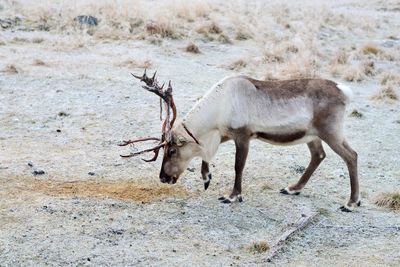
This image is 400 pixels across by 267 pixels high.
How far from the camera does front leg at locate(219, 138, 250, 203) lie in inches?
346

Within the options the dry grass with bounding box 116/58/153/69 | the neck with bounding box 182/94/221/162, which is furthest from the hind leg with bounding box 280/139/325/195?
the dry grass with bounding box 116/58/153/69

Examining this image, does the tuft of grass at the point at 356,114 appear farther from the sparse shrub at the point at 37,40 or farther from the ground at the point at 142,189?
the sparse shrub at the point at 37,40

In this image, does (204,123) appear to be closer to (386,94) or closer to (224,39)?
(386,94)

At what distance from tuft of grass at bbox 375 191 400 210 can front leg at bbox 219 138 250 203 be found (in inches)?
68.2

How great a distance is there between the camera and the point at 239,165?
8.87m

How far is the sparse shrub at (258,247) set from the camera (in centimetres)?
754

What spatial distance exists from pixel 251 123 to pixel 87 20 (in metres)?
14.0

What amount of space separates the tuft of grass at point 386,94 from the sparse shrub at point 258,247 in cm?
842

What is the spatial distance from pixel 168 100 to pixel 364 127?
5423 mm

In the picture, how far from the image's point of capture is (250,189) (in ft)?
31.0

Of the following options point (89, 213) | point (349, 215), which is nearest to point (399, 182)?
point (349, 215)

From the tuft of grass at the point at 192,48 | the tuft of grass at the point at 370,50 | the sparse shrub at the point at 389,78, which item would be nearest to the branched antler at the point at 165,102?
the sparse shrub at the point at 389,78

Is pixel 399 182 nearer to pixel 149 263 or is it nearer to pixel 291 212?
pixel 291 212

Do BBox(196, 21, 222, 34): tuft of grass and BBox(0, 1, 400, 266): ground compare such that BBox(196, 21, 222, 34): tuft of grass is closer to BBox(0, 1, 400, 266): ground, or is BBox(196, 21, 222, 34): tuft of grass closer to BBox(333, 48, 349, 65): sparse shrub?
BBox(333, 48, 349, 65): sparse shrub
